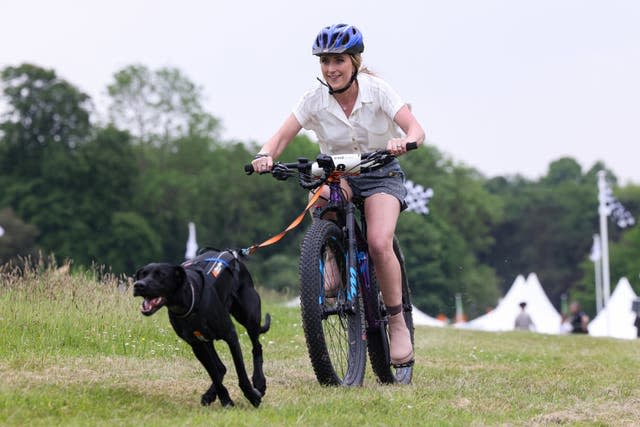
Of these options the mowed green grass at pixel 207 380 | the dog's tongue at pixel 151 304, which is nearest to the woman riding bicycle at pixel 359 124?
the mowed green grass at pixel 207 380

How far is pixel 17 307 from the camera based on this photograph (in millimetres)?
10898

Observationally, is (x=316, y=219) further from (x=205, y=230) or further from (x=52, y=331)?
(x=205, y=230)

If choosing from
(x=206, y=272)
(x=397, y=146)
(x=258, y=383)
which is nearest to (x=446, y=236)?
(x=397, y=146)

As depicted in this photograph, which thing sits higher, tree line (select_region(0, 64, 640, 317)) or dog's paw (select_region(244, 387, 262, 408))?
tree line (select_region(0, 64, 640, 317))

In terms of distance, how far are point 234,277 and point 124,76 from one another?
232 ft

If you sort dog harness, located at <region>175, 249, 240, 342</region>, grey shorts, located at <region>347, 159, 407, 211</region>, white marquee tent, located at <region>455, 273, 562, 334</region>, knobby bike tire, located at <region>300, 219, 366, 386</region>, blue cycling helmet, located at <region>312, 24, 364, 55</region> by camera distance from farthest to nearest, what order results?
white marquee tent, located at <region>455, 273, 562, 334</region> → grey shorts, located at <region>347, 159, 407, 211</region> → blue cycling helmet, located at <region>312, 24, 364, 55</region> → knobby bike tire, located at <region>300, 219, 366, 386</region> → dog harness, located at <region>175, 249, 240, 342</region>

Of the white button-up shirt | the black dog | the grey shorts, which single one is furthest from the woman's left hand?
the black dog

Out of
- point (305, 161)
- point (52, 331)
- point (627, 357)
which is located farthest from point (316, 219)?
point (627, 357)

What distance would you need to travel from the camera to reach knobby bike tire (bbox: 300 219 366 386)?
7750 millimetres

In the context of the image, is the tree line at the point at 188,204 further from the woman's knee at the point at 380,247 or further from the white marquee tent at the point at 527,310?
the woman's knee at the point at 380,247

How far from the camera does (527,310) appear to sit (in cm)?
4844

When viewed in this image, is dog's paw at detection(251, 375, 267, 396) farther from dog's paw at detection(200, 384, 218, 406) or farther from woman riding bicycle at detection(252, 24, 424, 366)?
woman riding bicycle at detection(252, 24, 424, 366)

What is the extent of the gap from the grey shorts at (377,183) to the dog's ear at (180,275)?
220cm

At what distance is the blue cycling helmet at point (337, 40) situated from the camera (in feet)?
26.4
